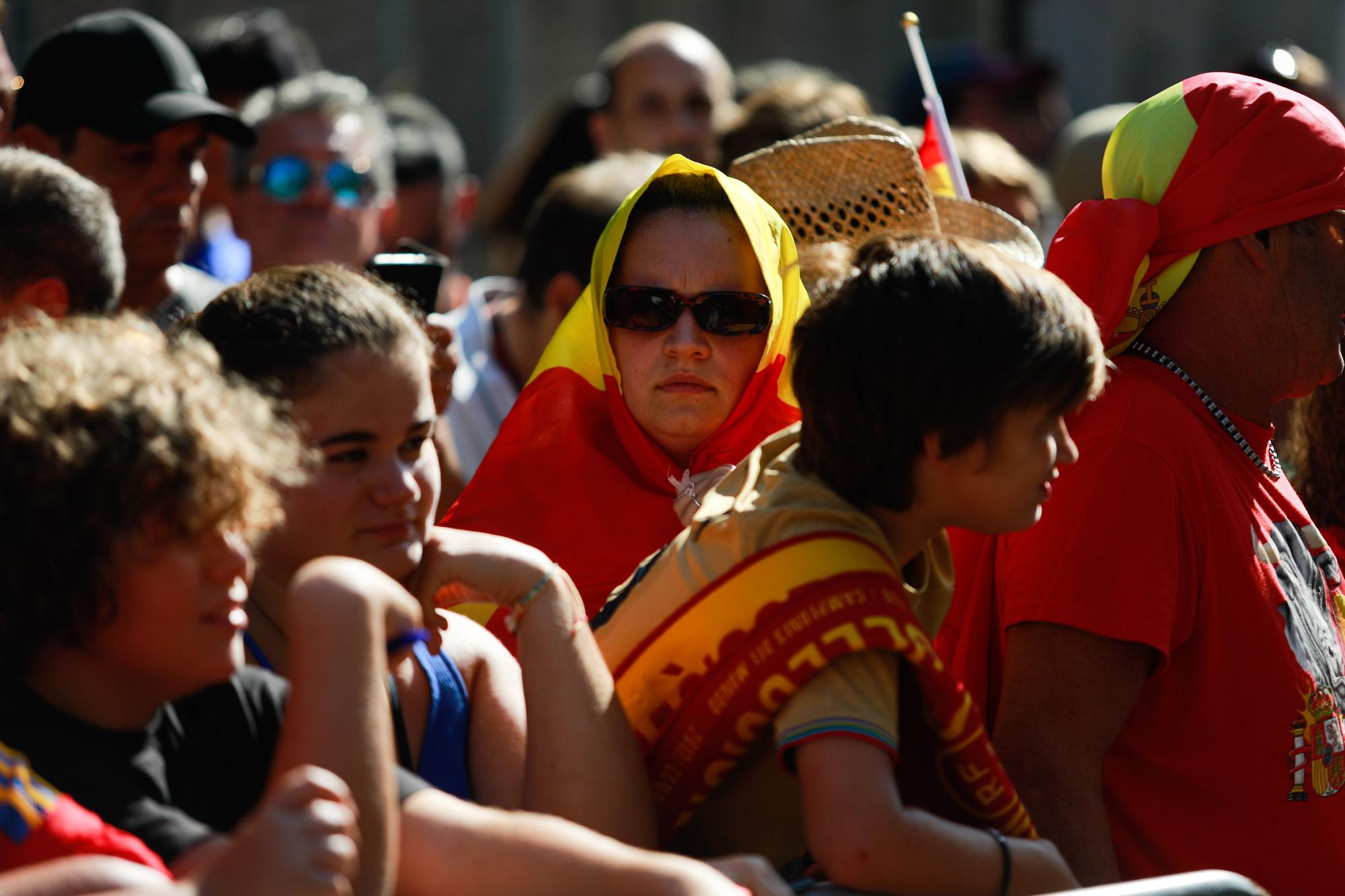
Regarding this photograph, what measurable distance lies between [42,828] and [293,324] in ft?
2.45

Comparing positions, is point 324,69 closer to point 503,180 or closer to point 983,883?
point 503,180

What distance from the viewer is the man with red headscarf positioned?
2.39 m

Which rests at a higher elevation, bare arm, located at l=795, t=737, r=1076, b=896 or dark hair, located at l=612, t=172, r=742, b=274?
dark hair, located at l=612, t=172, r=742, b=274

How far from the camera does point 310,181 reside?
493cm

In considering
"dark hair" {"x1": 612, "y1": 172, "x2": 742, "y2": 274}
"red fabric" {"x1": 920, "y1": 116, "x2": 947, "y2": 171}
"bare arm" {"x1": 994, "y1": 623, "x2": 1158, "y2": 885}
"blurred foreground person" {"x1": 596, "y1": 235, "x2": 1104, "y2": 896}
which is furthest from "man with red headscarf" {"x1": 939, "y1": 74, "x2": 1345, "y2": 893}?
"red fabric" {"x1": 920, "y1": 116, "x2": 947, "y2": 171}

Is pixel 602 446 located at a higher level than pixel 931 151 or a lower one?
lower

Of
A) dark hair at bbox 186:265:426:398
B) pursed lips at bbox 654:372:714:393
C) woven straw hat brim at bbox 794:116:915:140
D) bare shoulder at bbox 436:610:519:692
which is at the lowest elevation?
bare shoulder at bbox 436:610:519:692

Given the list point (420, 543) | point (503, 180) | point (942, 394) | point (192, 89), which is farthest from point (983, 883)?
point (503, 180)

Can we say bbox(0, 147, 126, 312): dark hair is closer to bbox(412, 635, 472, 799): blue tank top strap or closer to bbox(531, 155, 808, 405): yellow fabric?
bbox(531, 155, 808, 405): yellow fabric

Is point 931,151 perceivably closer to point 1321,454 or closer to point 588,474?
point 1321,454

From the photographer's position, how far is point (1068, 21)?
12281 millimetres

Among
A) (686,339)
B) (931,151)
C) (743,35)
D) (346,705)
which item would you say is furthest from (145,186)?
(743,35)

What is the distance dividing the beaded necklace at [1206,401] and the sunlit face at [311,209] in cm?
275

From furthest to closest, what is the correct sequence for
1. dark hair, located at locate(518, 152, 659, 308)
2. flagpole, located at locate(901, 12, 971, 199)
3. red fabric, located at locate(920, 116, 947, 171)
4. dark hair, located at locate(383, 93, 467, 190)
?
dark hair, located at locate(383, 93, 467, 190) → dark hair, located at locate(518, 152, 659, 308) → red fabric, located at locate(920, 116, 947, 171) → flagpole, located at locate(901, 12, 971, 199)
